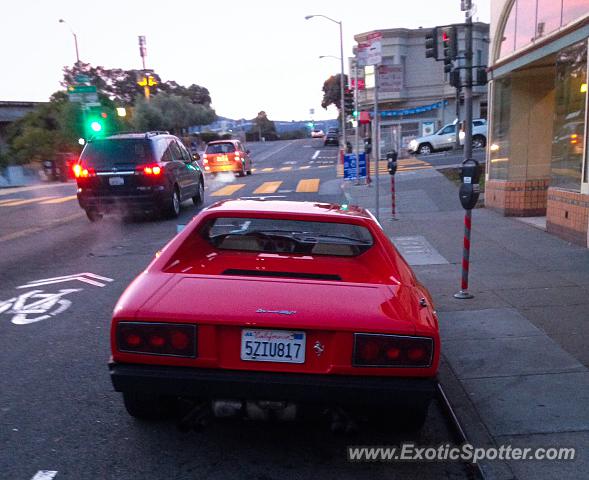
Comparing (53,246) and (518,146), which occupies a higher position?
(518,146)

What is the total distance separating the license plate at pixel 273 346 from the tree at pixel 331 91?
75755 mm

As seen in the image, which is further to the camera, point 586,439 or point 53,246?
point 53,246

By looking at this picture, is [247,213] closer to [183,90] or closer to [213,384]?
[213,384]

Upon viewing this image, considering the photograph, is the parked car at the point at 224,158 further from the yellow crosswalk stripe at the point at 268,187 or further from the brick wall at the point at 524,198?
the brick wall at the point at 524,198

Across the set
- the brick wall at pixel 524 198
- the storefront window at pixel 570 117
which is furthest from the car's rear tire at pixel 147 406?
the brick wall at pixel 524 198

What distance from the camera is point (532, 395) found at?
4.16 meters

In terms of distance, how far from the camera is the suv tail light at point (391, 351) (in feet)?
10.4

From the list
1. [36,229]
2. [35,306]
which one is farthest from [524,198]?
[36,229]

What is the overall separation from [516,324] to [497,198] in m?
7.87

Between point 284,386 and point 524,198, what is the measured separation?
10.5 meters

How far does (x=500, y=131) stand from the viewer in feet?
43.5

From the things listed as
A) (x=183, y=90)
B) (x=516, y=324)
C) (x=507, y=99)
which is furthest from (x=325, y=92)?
(x=516, y=324)

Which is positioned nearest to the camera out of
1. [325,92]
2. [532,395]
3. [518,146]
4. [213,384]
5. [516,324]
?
[213,384]

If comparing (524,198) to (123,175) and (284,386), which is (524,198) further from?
(284,386)
